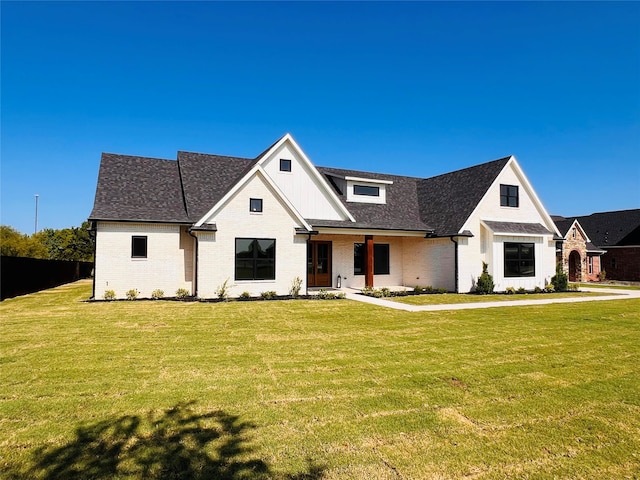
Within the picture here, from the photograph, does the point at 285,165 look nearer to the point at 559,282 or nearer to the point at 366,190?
the point at 366,190

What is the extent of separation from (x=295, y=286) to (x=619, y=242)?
33214 mm

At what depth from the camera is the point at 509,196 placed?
20.8m

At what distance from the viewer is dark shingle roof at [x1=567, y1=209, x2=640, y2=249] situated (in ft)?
107

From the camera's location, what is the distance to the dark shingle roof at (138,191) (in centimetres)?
1598

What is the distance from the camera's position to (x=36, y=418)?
14.1ft

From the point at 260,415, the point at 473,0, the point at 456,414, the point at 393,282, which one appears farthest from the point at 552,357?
the point at 393,282

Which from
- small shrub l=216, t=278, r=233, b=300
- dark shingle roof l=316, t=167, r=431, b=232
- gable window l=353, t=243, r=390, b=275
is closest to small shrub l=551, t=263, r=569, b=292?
dark shingle roof l=316, t=167, r=431, b=232

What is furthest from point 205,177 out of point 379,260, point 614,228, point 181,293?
point 614,228

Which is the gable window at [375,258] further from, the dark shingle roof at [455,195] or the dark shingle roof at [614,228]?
the dark shingle roof at [614,228]

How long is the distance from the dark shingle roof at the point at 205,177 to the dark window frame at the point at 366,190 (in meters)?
6.45

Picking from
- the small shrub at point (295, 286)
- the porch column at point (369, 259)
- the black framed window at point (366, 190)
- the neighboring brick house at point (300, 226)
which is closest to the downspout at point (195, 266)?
the neighboring brick house at point (300, 226)

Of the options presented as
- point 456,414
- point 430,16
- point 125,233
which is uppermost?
point 430,16

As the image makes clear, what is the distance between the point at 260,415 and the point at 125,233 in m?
14.1

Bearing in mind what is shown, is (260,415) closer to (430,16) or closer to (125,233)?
(125,233)
